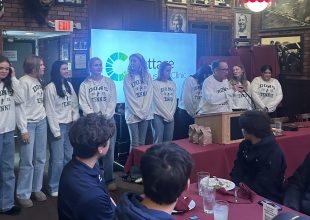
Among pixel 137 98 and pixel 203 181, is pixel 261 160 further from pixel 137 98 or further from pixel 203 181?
pixel 137 98

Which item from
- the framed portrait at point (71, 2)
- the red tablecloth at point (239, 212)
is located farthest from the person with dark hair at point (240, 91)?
the red tablecloth at point (239, 212)

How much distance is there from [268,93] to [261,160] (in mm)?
3067

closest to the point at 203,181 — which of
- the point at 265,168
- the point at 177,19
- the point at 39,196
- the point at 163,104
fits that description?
the point at 265,168

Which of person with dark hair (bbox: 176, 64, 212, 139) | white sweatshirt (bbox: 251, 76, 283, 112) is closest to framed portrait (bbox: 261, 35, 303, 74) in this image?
white sweatshirt (bbox: 251, 76, 283, 112)

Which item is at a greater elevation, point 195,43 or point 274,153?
point 195,43

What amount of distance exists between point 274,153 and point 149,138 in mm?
3126

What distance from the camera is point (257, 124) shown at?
271cm

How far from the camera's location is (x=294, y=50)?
7.50 m

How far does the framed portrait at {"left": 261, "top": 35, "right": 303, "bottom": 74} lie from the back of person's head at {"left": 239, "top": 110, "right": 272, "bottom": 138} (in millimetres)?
5145

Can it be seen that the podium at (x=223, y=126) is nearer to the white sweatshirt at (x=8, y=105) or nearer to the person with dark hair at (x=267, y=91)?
the white sweatshirt at (x=8, y=105)

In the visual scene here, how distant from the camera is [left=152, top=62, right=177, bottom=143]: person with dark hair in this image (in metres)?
5.02

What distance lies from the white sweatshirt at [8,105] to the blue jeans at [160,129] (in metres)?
1.87

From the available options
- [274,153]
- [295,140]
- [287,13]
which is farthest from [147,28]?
[274,153]

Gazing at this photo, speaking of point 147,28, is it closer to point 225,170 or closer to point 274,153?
point 225,170
